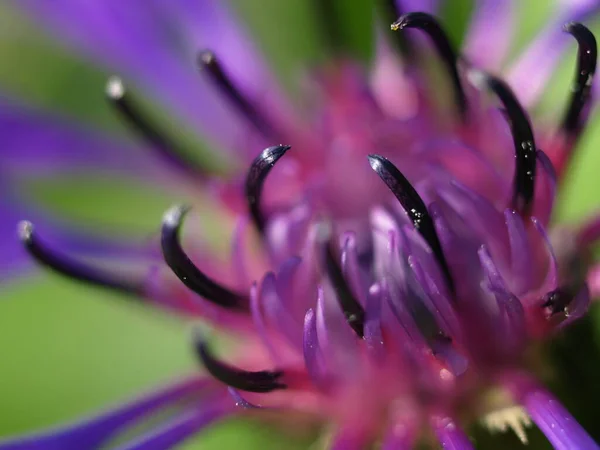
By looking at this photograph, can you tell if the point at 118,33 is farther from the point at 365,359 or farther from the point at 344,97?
the point at 365,359

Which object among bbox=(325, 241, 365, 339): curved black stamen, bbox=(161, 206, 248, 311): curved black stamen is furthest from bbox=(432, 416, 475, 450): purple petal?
bbox=(161, 206, 248, 311): curved black stamen

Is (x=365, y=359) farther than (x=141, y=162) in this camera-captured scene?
No

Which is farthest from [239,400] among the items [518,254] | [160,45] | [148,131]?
[160,45]

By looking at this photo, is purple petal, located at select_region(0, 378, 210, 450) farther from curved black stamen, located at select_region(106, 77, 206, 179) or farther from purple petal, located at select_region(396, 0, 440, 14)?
purple petal, located at select_region(396, 0, 440, 14)

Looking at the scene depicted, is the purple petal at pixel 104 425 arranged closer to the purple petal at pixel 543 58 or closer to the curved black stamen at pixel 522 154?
the curved black stamen at pixel 522 154

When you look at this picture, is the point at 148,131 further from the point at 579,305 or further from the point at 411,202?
the point at 579,305

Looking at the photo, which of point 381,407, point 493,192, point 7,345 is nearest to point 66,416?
point 7,345
